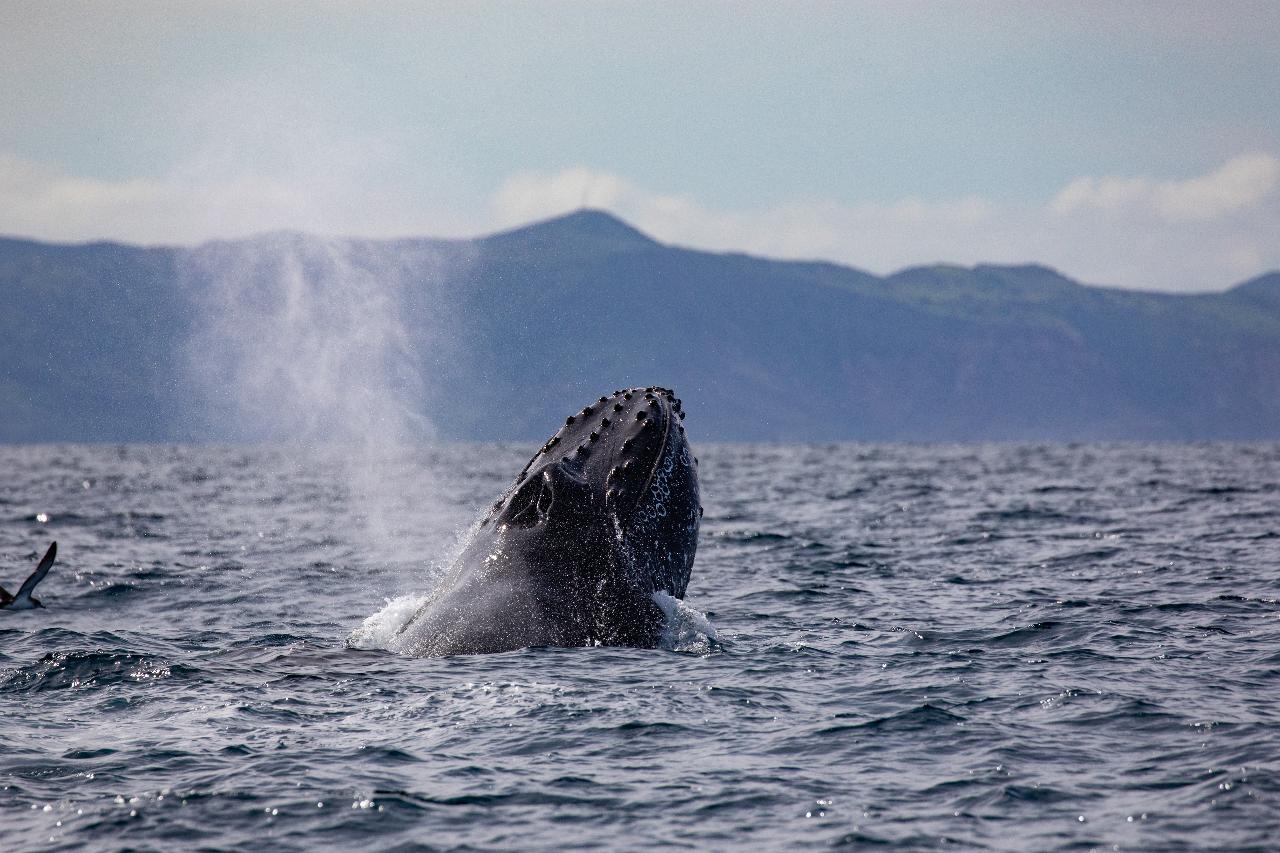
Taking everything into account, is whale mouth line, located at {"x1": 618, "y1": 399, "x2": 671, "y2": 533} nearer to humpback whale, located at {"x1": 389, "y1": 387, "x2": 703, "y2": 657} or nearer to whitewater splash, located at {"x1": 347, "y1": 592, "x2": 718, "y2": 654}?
humpback whale, located at {"x1": 389, "y1": 387, "x2": 703, "y2": 657}

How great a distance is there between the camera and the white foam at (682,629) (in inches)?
429

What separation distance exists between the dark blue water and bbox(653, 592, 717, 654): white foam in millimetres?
36

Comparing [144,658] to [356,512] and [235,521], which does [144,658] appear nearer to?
[235,521]

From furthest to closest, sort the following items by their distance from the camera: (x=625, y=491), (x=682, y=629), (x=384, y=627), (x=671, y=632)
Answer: (x=384, y=627)
(x=682, y=629)
(x=671, y=632)
(x=625, y=491)

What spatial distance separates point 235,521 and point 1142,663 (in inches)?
953

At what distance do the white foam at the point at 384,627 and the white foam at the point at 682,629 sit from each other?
207cm

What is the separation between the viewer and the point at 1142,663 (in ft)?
37.2

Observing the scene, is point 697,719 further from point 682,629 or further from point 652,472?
point 652,472

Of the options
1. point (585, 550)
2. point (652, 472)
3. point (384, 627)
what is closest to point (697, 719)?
point (585, 550)

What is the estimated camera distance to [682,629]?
37.1ft

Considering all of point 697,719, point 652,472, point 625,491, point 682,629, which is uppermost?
point 652,472

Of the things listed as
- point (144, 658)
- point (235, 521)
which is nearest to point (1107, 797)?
point (144, 658)

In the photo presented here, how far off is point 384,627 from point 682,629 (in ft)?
10.4

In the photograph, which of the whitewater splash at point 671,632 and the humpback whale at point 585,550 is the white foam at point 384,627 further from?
the humpback whale at point 585,550
